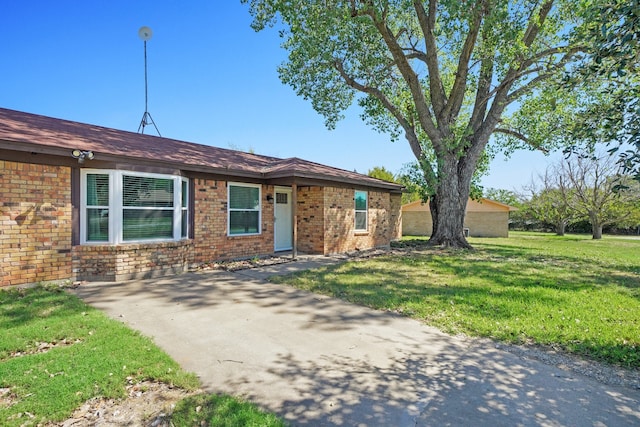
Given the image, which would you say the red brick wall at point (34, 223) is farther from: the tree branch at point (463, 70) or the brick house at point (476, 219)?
the brick house at point (476, 219)

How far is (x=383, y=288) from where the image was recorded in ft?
22.9

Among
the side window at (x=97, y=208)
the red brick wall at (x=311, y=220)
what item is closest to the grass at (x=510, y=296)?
the red brick wall at (x=311, y=220)

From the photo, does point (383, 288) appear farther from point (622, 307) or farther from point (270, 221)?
point (270, 221)

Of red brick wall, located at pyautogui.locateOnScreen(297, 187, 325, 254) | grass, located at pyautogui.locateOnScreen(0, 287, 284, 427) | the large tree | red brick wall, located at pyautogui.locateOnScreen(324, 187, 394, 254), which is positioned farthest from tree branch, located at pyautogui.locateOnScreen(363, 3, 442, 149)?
grass, located at pyautogui.locateOnScreen(0, 287, 284, 427)

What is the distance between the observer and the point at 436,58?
12.2 metres

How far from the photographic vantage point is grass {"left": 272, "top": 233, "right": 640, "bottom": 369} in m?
→ 4.50

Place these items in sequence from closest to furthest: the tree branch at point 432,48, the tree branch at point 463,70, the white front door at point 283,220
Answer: the tree branch at point 463,70
the tree branch at point 432,48
the white front door at point 283,220

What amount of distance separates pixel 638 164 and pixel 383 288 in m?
4.70

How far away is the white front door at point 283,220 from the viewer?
11.8 metres

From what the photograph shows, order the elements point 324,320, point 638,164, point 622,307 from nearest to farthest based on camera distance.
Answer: point 638,164 < point 324,320 < point 622,307

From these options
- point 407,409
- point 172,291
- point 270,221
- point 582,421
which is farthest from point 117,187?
point 582,421

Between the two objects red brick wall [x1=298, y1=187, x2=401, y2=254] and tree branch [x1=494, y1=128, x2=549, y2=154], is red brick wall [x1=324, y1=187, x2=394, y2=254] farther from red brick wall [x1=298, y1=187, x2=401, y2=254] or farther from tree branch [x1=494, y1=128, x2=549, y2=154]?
tree branch [x1=494, y1=128, x2=549, y2=154]

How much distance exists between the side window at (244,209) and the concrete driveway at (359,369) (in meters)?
4.53

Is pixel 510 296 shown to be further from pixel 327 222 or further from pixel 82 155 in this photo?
pixel 82 155
